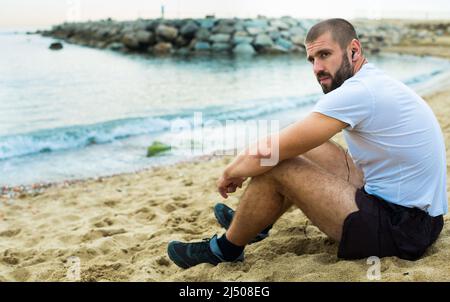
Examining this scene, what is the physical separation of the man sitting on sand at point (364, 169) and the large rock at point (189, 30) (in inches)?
1146

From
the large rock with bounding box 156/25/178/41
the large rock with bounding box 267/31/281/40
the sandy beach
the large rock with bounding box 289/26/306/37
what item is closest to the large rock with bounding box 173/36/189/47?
the large rock with bounding box 156/25/178/41

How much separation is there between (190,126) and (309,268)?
24.7 ft

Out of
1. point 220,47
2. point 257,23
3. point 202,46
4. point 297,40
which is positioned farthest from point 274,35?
point 202,46

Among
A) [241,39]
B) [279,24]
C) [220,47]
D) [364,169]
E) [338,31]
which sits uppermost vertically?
[338,31]

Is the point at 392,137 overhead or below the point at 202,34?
overhead

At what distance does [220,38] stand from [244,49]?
7.08ft

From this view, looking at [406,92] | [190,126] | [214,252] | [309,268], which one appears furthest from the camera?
Answer: [190,126]

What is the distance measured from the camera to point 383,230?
245cm

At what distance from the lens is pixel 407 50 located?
30.2 meters

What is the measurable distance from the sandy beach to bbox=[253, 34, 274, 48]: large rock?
24.2 m

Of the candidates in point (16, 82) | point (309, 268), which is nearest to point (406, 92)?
point (309, 268)

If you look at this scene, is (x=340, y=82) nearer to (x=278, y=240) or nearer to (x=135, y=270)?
(x=278, y=240)

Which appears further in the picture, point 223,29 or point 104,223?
point 223,29

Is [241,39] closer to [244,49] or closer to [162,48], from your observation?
[244,49]
